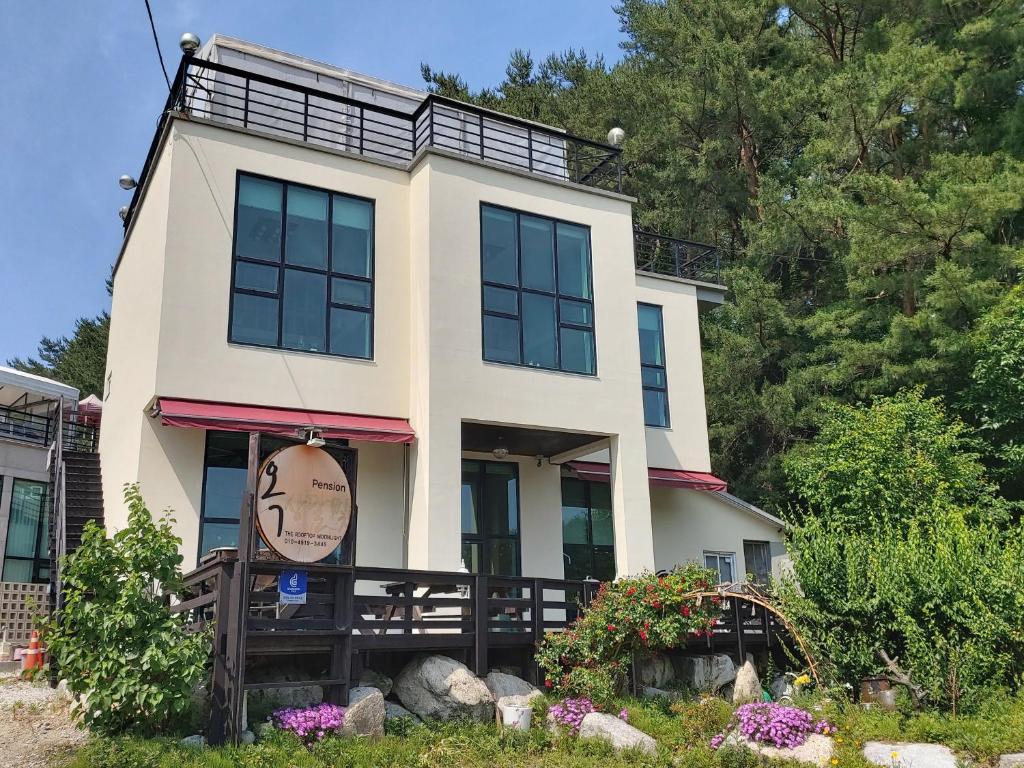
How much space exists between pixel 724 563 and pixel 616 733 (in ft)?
30.9

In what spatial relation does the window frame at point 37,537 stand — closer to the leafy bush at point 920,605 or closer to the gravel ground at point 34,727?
the gravel ground at point 34,727

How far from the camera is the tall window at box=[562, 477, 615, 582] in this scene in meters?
16.9

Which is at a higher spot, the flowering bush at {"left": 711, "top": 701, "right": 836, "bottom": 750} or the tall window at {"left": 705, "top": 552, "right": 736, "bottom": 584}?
the tall window at {"left": 705, "top": 552, "right": 736, "bottom": 584}

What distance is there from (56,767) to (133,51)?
9.84m

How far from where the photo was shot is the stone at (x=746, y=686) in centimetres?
1267

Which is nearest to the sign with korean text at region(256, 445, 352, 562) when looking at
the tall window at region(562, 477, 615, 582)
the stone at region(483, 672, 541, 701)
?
the stone at region(483, 672, 541, 701)

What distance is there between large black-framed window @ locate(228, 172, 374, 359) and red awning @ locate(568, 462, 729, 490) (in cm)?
471

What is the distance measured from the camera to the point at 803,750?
32.2 ft

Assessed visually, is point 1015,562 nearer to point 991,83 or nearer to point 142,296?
point 142,296

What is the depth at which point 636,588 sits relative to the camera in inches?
458

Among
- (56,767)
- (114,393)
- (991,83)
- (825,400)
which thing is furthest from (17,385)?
(991,83)

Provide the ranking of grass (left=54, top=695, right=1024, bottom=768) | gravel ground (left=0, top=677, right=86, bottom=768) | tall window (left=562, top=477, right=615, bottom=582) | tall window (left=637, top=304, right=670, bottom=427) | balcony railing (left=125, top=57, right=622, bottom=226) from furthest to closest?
tall window (left=637, top=304, right=670, bottom=427) → tall window (left=562, top=477, right=615, bottom=582) → balcony railing (left=125, top=57, right=622, bottom=226) → gravel ground (left=0, top=677, right=86, bottom=768) → grass (left=54, top=695, right=1024, bottom=768)

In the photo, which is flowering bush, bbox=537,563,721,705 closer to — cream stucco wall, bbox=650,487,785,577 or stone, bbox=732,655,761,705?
stone, bbox=732,655,761,705

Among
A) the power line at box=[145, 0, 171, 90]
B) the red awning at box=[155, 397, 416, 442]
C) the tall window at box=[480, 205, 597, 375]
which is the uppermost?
the power line at box=[145, 0, 171, 90]
